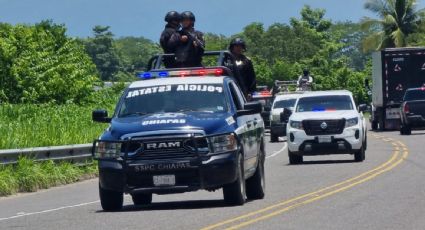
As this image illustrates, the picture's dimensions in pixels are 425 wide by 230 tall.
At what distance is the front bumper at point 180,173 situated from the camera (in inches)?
667

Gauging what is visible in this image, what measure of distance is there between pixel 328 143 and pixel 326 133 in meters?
0.27

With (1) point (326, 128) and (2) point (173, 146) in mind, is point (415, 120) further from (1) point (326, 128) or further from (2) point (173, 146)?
(2) point (173, 146)

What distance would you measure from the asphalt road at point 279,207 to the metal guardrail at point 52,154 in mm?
766

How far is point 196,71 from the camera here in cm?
1939

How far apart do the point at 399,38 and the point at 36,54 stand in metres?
38.5

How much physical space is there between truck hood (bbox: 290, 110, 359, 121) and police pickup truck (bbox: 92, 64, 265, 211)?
39.8 feet

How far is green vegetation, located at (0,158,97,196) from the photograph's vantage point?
23.2 meters

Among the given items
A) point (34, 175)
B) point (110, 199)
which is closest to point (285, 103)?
point (34, 175)

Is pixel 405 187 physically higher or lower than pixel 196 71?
lower

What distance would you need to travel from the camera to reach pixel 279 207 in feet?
55.8

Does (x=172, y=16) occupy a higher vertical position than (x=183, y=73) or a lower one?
higher

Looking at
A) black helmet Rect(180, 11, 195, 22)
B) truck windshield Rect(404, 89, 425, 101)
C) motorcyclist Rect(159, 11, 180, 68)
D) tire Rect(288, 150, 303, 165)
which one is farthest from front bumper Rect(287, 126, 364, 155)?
truck windshield Rect(404, 89, 425, 101)

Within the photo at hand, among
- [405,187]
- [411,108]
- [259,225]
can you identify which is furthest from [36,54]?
[259,225]

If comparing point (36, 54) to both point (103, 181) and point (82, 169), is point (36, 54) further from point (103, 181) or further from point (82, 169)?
point (103, 181)
